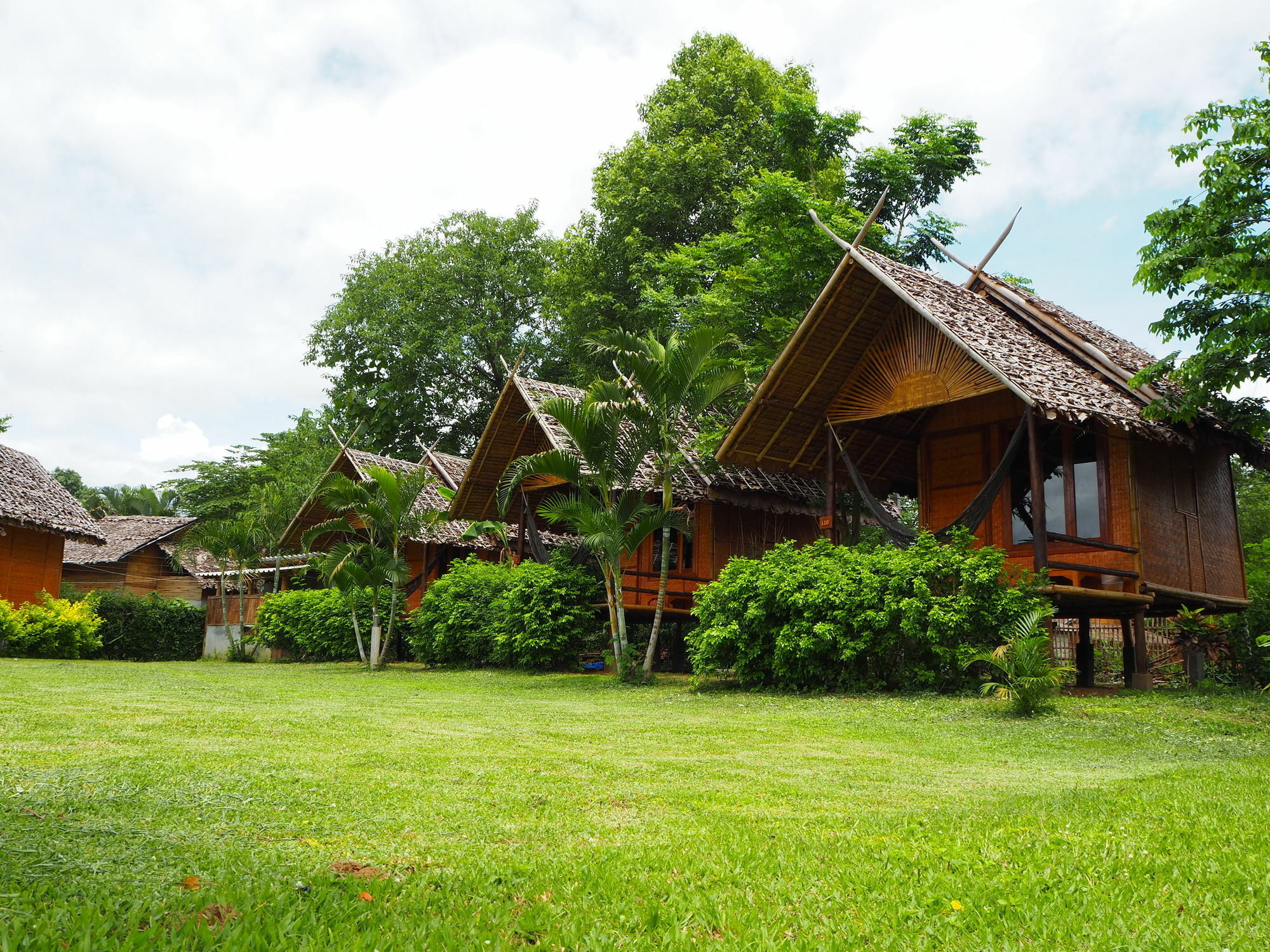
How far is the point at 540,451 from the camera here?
20.4 m

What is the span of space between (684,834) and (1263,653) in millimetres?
12676

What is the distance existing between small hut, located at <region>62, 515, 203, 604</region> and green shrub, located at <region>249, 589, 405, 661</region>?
1390cm

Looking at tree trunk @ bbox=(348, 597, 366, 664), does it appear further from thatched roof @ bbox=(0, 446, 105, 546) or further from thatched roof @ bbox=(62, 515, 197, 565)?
thatched roof @ bbox=(62, 515, 197, 565)

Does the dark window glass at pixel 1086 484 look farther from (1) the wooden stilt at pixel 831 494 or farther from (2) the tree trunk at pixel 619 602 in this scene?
(2) the tree trunk at pixel 619 602

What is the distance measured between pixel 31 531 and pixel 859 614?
66.5ft

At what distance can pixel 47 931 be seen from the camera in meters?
2.65

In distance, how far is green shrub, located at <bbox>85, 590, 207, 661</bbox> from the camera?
82.9 ft

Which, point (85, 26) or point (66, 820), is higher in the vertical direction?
point (85, 26)

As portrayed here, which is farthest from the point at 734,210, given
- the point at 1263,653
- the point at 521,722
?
the point at 521,722

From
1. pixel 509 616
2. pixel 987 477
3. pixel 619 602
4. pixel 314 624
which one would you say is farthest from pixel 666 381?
pixel 314 624

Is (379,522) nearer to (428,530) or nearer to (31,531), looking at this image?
(428,530)

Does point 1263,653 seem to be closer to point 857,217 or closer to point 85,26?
point 857,217

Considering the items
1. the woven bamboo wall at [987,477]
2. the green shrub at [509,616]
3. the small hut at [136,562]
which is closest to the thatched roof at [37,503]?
the green shrub at [509,616]

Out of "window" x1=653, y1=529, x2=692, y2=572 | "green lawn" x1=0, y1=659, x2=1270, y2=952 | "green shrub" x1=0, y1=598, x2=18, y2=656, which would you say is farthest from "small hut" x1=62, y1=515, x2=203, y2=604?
"green lawn" x1=0, y1=659, x2=1270, y2=952
